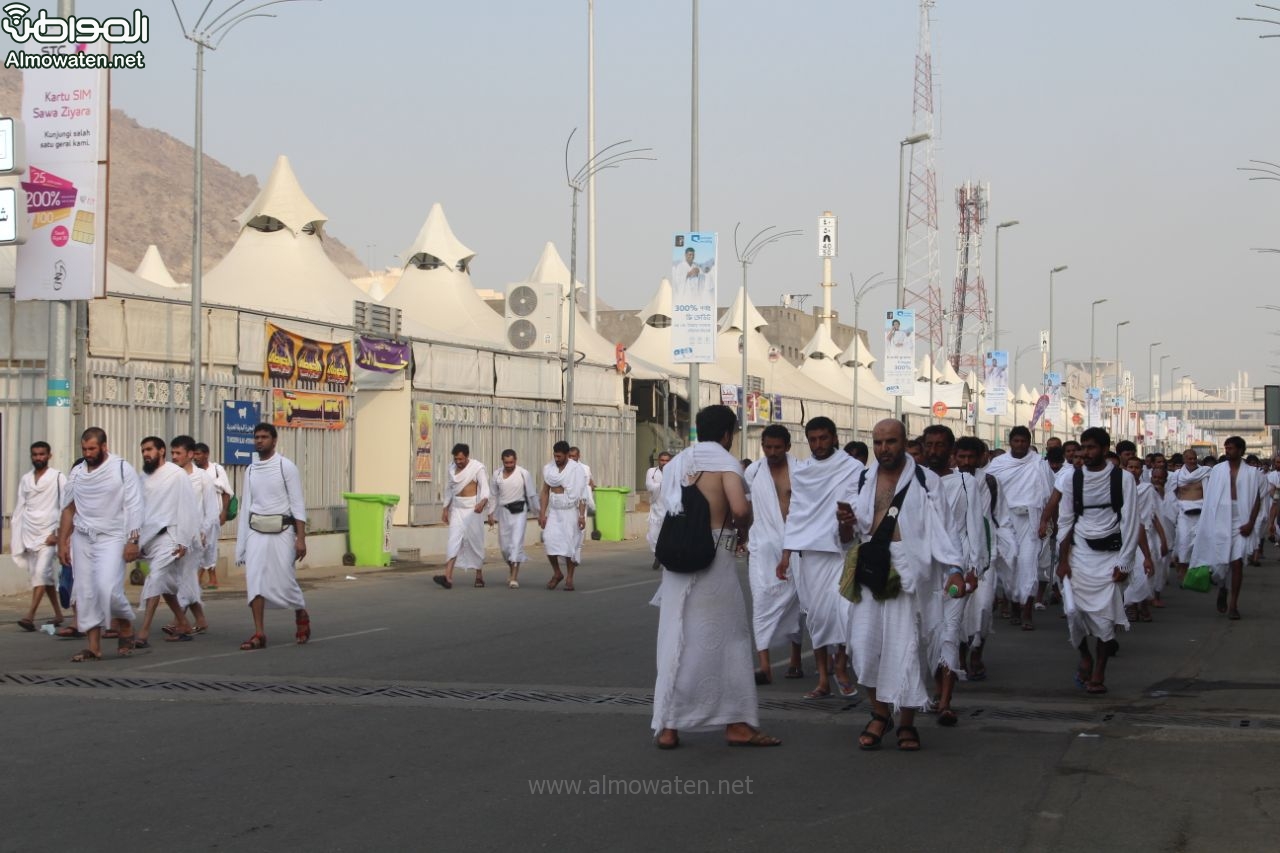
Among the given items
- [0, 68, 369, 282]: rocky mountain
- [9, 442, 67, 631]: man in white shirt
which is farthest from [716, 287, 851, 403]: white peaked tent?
[0, 68, 369, 282]: rocky mountain

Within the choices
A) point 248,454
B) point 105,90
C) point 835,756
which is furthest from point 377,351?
point 835,756

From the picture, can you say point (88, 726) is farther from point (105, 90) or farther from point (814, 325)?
point (814, 325)

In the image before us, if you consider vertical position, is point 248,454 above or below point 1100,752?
above

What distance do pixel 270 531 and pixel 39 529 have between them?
9.62ft

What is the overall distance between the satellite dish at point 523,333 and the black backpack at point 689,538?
24.5m

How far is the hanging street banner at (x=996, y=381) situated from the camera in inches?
1861

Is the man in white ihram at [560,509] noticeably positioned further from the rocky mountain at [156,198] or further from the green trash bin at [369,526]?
the rocky mountain at [156,198]

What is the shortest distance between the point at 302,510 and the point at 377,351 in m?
13.3

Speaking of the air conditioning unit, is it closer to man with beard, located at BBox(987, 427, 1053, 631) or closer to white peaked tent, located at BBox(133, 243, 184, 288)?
man with beard, located at BBox(987, 427, 1053, 631)

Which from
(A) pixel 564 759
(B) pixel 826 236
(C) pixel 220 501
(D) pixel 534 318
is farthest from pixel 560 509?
(B) pixel 826 236

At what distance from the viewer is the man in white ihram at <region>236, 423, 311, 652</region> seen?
40.1 ft

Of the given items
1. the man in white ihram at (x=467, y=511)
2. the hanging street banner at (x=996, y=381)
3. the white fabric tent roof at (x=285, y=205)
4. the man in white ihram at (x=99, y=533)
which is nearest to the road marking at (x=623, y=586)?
the man in white ihram at (x=467, y=511)

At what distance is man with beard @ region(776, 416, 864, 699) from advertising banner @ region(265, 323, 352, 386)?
13.9 meters

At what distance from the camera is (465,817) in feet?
20.4
